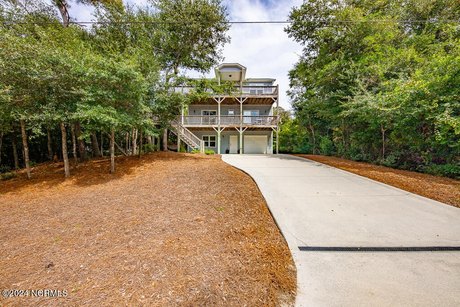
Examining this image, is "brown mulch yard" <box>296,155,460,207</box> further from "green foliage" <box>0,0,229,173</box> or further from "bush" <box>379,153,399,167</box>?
"green foliage" <box>0,0,229,173</box>

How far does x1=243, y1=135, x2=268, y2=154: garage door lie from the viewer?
1905cm

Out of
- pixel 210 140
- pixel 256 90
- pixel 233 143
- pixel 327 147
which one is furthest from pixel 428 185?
pixel 210 140

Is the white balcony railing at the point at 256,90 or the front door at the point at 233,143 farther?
the front door at the point at 233,143

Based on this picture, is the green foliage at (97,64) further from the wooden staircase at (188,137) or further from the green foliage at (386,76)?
the green foliage at (386,76)

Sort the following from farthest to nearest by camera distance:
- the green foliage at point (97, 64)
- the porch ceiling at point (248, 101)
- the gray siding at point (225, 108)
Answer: the gray siding at point (225, 108) < the porch ceiling at point (248, 101) < the green foliage at point (97, 64)

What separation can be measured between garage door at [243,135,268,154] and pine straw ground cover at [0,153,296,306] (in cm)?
1395

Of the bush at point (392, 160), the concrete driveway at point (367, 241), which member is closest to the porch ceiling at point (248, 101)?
the bush at point (392, 160)

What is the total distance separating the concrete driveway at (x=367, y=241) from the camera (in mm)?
1954

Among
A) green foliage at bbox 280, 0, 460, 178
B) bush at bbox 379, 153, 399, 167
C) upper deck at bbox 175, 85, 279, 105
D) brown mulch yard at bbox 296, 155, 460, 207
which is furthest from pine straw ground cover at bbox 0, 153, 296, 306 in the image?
upper deck at bbox 175, 85, 279, 105

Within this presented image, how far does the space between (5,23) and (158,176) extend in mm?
8607

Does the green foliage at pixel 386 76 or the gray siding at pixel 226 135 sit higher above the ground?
the green foliage at pixel 386 76

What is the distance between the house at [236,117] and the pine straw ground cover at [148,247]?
31.8ft

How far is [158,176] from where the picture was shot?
20.4 ft

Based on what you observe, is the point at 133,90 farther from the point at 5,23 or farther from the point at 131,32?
the point at 5,23
